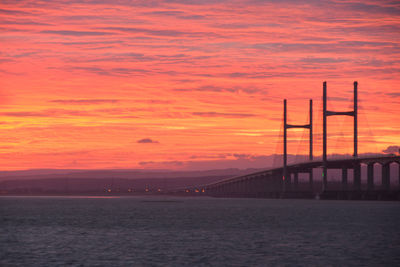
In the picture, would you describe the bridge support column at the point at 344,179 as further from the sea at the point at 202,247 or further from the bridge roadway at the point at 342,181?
the sea at the point at 202,247

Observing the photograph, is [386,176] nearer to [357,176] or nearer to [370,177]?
[370,177]

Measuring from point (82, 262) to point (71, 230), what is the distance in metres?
26.9

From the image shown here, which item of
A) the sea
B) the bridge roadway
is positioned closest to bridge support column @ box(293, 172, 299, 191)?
the bridge roadway

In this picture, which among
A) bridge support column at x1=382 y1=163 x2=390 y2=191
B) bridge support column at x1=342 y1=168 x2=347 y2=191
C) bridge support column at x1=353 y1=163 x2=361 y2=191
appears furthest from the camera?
bridge support column at x1=342 y1=168 x2=347 y2=191

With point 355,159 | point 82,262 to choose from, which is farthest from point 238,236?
point 355,159

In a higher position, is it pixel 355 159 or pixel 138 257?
pixel 355 159

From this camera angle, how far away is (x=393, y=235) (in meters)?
58.0

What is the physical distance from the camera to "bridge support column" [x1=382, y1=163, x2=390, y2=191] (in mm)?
124750

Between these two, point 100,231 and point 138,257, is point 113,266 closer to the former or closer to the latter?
point 138,257

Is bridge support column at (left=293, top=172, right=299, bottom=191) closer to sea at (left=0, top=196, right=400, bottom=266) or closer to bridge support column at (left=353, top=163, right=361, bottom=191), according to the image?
bridge support column at (left=353, top=163, right=361, bottom=191)

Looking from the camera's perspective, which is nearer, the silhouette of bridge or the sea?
the sea

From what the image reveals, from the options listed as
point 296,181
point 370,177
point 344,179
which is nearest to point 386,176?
point 370,177

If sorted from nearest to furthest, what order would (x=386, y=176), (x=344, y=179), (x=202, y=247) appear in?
1. (x=202, y=247)
2. (x=386, y=176)
3. (x=344, y=179)

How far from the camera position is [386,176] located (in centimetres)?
12712
